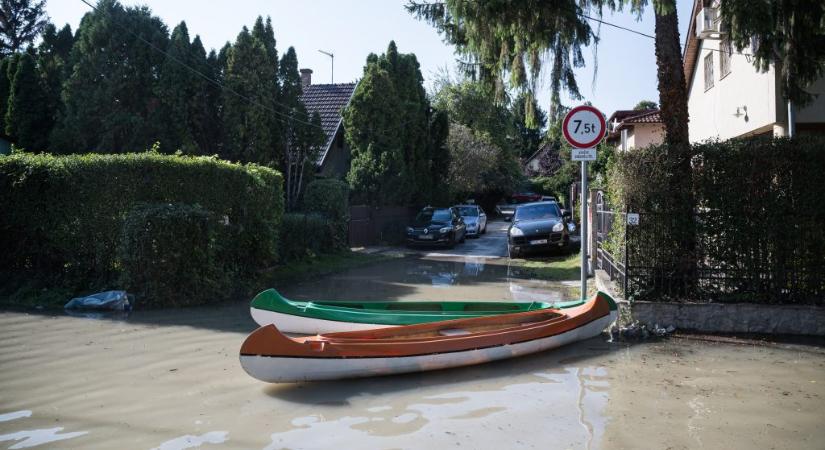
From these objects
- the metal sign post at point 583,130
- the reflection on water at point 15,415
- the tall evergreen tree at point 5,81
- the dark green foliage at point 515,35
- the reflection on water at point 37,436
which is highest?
the tall evergreen tree at point 5,81

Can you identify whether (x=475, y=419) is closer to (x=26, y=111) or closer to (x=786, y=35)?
(x=786, y=35)

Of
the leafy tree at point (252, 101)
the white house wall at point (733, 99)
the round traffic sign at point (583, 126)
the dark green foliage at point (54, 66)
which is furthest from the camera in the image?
the dark green foliage at point (54, 66)

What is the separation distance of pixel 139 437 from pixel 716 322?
7.48m

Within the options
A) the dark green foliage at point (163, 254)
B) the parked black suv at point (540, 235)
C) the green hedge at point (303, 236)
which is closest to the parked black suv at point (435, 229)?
the parked black suv at point (540, 235)

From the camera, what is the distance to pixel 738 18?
8.00m

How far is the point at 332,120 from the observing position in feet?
95.3

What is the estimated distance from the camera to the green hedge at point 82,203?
11.7 metres

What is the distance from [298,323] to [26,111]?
20191mm

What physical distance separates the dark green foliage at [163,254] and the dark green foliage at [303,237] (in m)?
4.95

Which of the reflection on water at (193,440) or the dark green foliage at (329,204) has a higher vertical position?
the dark green foliage at (329,204)

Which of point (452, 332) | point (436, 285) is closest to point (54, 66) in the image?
point (436, 285)

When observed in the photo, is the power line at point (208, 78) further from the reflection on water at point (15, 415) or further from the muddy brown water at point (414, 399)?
the reflection on water at point (15, 415)

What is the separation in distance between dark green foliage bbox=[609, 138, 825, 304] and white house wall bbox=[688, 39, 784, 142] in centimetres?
254

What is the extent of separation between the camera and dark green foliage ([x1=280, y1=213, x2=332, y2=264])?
649 inches
